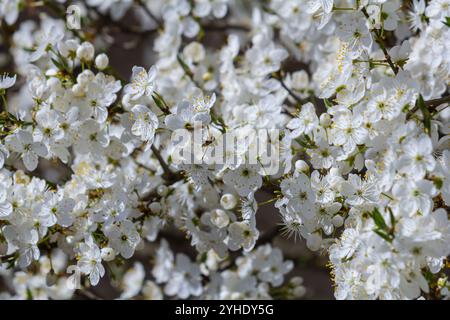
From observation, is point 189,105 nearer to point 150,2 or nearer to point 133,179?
point 133,179

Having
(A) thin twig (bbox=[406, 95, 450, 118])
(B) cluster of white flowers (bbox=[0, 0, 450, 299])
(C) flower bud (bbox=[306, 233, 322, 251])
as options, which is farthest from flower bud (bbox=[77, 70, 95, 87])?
(A) thin twig (bbox=[406, 95, 450, 118])

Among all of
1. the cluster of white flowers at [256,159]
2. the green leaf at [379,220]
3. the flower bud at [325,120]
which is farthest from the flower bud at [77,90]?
the green leaf at [379,220]

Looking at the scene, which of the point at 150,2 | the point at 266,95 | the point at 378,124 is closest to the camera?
the point at 378,124

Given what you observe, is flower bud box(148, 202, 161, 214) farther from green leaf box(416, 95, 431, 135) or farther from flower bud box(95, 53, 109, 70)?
green leaf box(416, 95, 431, 135)

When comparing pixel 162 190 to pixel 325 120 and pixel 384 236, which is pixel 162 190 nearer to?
pixel 325 120

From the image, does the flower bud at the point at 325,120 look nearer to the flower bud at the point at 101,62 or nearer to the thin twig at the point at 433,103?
the thin twig at the point at 433,103

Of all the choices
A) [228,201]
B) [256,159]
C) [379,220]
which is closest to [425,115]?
[379,220]

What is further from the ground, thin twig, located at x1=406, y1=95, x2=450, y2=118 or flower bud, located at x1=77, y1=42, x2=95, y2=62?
thin twig, located at x1=406, y1=95, x2=450, y2=118
